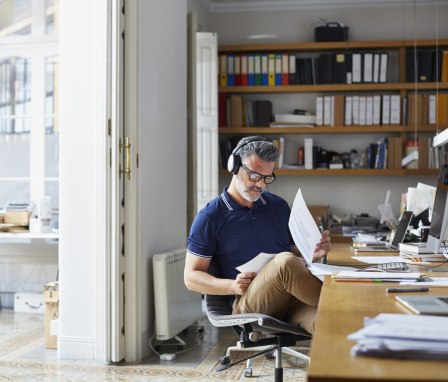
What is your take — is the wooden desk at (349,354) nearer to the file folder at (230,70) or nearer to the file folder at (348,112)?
the file folder at (348,112)

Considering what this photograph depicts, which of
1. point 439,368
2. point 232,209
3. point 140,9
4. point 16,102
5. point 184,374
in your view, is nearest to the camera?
point 439,368

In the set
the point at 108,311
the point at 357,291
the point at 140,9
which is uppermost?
the point at 140,9

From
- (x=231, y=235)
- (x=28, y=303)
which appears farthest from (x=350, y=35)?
(x=231, y=235)

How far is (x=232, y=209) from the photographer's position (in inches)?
119

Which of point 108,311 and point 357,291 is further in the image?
point 108,311

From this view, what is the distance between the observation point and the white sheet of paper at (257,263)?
8.64ft

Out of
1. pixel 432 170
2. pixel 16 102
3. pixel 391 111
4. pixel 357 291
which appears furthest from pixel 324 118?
pixel 357 291

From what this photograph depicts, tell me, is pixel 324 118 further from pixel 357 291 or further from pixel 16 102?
pixel 357 291

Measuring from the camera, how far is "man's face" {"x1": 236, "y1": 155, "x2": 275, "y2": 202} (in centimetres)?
299

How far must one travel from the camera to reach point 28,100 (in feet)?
20.4

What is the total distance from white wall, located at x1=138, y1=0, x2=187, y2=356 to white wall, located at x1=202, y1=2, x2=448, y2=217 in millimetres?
1795

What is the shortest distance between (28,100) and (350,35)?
A: 9.70 feet

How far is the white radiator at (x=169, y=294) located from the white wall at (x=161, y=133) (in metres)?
0.07

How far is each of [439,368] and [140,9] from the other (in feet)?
11.3
